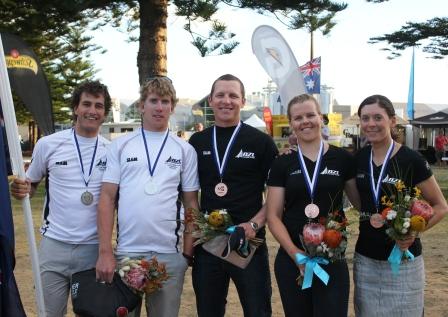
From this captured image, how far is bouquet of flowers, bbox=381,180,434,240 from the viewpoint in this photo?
9.26 ft

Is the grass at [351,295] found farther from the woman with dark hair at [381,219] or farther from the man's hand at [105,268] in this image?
the man's hand at [105,268]

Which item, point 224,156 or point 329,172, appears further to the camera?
point 224,156

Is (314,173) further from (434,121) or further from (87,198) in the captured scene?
(434,121)

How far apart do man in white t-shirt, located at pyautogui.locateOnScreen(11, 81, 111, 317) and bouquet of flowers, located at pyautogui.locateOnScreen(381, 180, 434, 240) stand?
5.70 feet

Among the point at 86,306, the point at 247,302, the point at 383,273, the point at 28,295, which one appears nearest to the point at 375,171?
the point at 383,273

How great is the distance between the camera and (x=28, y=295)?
5672 mm

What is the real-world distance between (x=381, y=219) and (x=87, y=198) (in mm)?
1743

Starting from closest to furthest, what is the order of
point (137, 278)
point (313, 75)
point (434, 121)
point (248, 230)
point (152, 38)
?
point (137, 278) < point (248, 230) < point (152, 38) < point (313, 75) < point (434, 121)

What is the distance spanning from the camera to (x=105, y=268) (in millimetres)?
3121

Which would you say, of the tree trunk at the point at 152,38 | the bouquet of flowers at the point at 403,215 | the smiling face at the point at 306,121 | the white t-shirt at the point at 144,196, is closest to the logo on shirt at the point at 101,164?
the white t-shirt at the point at 144,196

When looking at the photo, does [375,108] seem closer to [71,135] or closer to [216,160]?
[216,160]

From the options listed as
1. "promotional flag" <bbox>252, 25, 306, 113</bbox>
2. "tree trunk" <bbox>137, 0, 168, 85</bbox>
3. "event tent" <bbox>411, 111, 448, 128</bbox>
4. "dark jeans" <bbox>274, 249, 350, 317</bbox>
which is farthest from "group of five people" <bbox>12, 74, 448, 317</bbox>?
"event tent" <bbox>411, 111, 448, 128</bbox>

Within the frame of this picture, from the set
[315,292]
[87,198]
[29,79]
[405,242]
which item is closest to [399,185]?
[405,242]

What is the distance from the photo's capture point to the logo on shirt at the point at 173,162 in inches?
130
